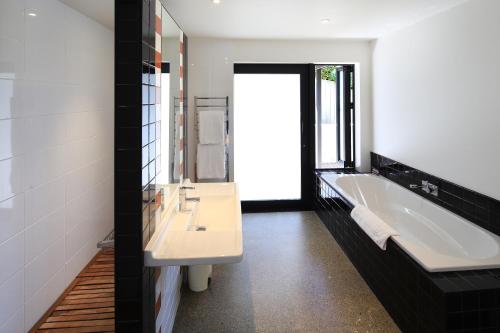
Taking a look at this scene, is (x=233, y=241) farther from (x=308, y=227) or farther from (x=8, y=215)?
(x=308, y=227)

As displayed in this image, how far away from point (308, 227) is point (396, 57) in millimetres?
2162

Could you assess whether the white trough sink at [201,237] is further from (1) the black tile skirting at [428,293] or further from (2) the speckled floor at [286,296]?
(1) the black tile skirting at [428,293]

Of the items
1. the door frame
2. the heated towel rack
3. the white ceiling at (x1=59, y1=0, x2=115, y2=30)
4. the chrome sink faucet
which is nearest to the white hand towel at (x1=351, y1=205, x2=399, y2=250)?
the chrome sink faucet

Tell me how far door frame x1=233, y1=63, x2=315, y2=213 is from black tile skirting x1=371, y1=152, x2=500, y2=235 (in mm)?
1121

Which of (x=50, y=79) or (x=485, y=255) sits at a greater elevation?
(x=50, y=79)

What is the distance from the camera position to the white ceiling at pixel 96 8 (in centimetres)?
276

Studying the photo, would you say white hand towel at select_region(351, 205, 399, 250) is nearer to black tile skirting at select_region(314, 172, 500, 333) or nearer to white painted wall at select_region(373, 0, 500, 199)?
black tile skirting at select_region(314, 172, 500, 333)

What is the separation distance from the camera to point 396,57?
406cm

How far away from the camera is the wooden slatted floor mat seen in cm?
246

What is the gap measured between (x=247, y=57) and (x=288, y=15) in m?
1.25

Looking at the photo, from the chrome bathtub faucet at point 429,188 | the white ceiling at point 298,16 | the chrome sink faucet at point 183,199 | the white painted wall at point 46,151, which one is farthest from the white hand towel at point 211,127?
the chrome bathtub faucet at point 429,188

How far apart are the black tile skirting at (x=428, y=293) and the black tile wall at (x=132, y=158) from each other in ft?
4.76

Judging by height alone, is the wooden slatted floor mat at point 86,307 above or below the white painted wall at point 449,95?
below

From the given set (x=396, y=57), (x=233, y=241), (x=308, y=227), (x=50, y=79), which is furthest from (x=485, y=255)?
(x=50, y=79)
